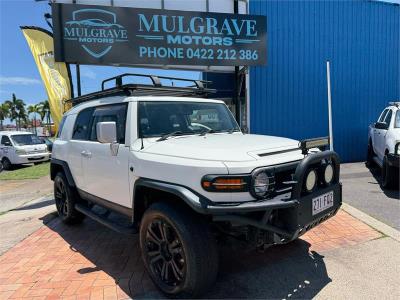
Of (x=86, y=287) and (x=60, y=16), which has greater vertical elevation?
(x=60, y=16)

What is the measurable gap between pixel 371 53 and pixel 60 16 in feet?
32.4

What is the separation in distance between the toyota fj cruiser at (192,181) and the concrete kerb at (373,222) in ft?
5.25

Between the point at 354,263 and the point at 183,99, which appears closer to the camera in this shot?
the point at 354,263

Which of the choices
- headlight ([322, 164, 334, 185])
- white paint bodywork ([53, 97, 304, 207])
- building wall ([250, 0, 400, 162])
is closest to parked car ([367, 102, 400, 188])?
building wall ([250, 0, 400, 162])

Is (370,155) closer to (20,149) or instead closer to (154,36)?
(154,36)

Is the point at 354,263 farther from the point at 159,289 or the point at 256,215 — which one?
the point at 159,289

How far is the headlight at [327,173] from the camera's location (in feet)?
10.9

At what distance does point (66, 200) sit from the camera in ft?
17.5

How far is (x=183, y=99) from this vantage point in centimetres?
420

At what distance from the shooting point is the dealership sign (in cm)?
748

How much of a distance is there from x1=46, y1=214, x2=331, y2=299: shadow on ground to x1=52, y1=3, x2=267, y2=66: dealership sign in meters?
4.73

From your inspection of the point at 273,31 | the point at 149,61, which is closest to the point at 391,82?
the point at 273,31

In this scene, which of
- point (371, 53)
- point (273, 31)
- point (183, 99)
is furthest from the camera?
point (371, 53)

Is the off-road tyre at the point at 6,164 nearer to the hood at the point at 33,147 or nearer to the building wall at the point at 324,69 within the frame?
the hood at the point at 33,147
